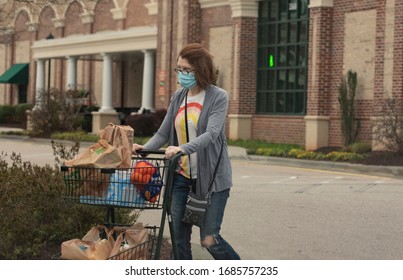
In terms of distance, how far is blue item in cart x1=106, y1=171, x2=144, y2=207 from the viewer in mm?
5117

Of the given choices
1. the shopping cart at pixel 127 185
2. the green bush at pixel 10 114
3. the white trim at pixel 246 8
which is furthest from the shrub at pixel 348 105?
the green bush at pixel 10 114

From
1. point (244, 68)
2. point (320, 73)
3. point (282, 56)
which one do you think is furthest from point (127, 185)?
point (244, 68)

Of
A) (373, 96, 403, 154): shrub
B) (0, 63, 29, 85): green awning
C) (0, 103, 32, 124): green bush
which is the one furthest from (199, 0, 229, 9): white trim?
(0, 63, 29, 85): green awning

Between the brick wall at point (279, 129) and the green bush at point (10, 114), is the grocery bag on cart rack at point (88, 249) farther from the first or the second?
the green bush at point (10, 114)

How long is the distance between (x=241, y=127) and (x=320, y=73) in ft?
13.8

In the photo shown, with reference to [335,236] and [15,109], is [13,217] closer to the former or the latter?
[335,236]

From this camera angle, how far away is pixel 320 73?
22.9 meters

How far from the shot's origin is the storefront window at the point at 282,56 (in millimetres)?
24297

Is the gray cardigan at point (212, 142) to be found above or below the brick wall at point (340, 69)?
below

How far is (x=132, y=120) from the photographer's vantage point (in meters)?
28.5

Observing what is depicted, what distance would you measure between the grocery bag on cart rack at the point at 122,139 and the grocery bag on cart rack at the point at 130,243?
64 cm

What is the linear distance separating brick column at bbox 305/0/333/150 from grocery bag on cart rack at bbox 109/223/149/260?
1765 centimetres

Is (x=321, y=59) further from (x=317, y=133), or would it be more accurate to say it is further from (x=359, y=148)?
(x=359, y=148)

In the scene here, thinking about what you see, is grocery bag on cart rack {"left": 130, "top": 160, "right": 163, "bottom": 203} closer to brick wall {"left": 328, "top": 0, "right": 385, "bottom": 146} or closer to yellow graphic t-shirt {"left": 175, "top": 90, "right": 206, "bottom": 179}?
yellow graphic t-shirt {"left": 175, "top": 90, "right": 206, "bottom": 179}
